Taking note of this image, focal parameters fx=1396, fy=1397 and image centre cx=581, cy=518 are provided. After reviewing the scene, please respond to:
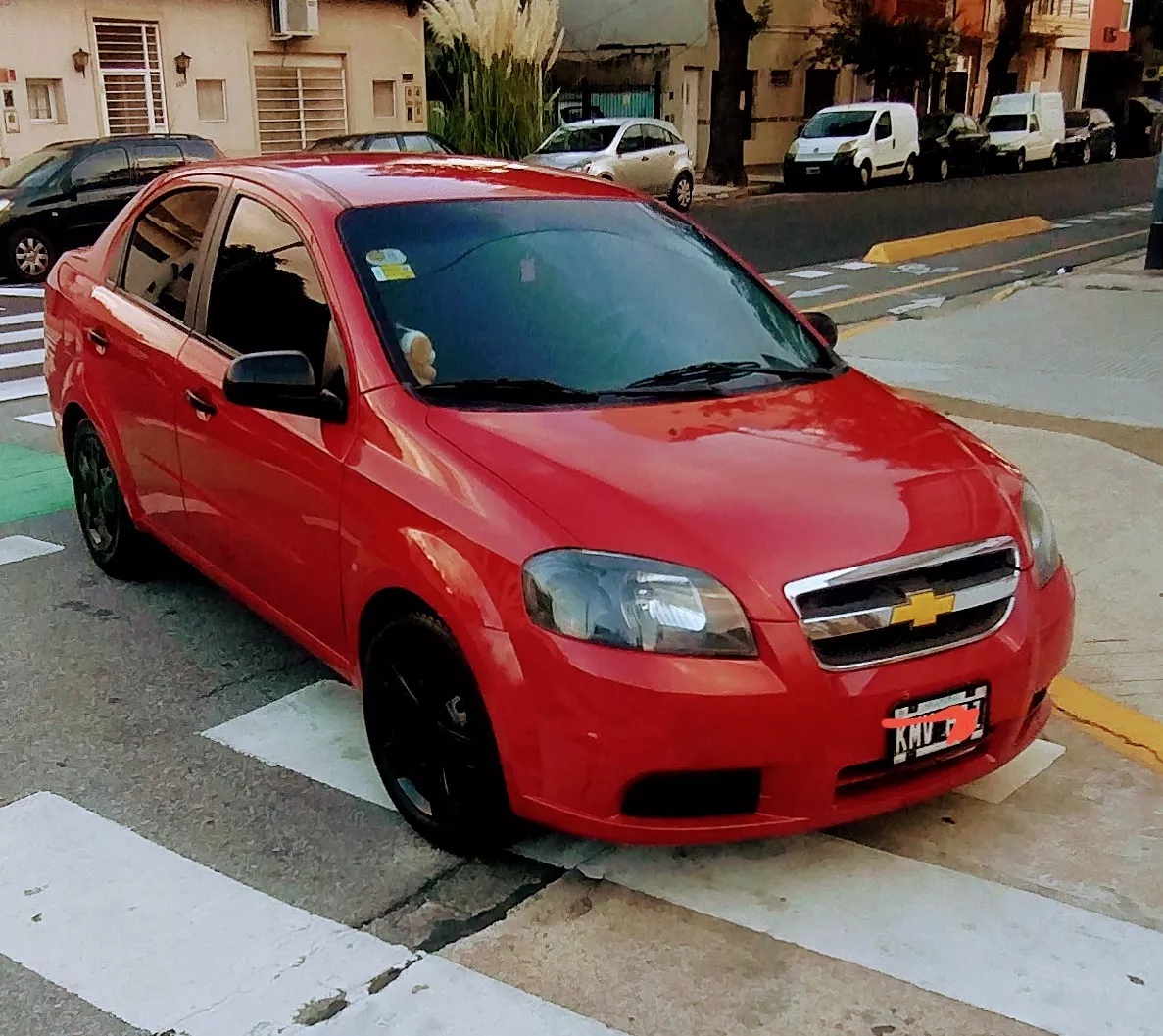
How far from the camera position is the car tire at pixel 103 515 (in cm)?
555

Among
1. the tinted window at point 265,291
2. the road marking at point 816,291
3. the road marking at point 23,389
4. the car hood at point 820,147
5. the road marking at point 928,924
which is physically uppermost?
the tinted window at point 265,291

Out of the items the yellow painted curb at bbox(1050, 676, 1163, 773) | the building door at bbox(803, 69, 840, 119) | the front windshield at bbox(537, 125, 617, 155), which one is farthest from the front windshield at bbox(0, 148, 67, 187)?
the building door at bbox(803, 69, 840, 119)

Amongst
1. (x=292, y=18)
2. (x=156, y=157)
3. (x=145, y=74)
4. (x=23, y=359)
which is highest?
(x=292, y=18)

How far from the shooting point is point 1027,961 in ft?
10.5

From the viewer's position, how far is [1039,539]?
12.3ft

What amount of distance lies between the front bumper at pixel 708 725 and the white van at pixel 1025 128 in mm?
34841

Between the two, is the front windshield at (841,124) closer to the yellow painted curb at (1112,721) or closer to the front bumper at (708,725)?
the yellow painted curb at (1112,721)

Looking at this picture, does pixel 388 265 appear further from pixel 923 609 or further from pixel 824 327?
pixel 923 609

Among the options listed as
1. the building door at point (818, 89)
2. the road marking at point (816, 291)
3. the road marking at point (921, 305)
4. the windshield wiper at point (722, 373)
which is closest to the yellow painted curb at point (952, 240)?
the road marking at point (816, 291)

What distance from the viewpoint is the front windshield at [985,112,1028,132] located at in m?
35.9

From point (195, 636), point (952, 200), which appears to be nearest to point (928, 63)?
point (952, 200)

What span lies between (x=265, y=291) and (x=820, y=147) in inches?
1034

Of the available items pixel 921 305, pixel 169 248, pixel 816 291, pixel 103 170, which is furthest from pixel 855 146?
pixel 169 248

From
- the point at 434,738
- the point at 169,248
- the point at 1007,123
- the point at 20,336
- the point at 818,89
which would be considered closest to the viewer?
the point at 434,738
